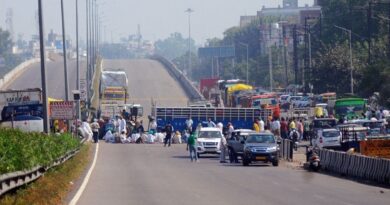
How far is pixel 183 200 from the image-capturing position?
28.7 meters

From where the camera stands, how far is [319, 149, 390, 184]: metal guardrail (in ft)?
123

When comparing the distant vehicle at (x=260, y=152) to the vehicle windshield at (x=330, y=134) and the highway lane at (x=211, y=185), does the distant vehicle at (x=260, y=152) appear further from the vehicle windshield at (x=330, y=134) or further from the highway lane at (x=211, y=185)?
the vehicle windshield at (x=330, y=134)

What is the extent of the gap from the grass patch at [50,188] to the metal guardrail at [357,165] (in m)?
9.60

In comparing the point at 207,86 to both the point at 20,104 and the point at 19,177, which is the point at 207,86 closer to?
the point at 20,104

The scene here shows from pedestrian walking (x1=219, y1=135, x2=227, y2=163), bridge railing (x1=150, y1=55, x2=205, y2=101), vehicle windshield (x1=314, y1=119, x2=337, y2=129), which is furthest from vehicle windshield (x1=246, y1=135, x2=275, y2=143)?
bridge railing (x1=150, y1=55, x2=205, y2=101)

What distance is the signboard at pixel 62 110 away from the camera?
58312mm

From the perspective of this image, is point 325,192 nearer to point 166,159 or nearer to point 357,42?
point 166,159

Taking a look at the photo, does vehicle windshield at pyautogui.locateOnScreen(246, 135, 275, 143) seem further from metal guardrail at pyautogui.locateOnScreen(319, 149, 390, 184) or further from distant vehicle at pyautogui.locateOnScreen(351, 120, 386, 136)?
distant vehicle at pyautogui.locateOnScreen(351, 120, 386, 136)

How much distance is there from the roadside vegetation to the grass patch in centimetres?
48

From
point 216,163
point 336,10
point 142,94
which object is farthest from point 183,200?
point 336,10

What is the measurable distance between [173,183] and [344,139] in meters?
20.5

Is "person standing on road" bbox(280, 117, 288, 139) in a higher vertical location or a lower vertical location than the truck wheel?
higher

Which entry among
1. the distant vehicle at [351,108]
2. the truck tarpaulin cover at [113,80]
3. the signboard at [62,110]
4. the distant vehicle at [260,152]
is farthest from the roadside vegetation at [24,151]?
the truck tarpaulin cover at [113,80]

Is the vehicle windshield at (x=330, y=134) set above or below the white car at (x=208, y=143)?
above
